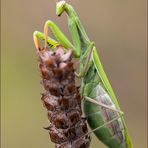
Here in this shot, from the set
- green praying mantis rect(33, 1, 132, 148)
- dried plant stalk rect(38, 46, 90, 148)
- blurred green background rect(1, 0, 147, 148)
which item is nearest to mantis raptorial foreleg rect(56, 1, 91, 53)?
green praying mantis rect(33, 1, 132, 148)

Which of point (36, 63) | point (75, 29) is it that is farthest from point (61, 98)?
point (36, 63)

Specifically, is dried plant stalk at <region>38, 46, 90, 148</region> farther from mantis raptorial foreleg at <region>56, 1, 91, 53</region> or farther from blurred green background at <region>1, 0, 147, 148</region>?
blurred green background at <region>1, 0, 147, 148</region>

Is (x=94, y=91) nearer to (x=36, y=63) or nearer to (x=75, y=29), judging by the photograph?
(x=75, y=29)

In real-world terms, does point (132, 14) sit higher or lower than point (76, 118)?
higher

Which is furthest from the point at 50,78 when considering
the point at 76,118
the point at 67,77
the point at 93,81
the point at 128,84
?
the point at 128,84

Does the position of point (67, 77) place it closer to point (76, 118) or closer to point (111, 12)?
Answer: point (76, 118)
